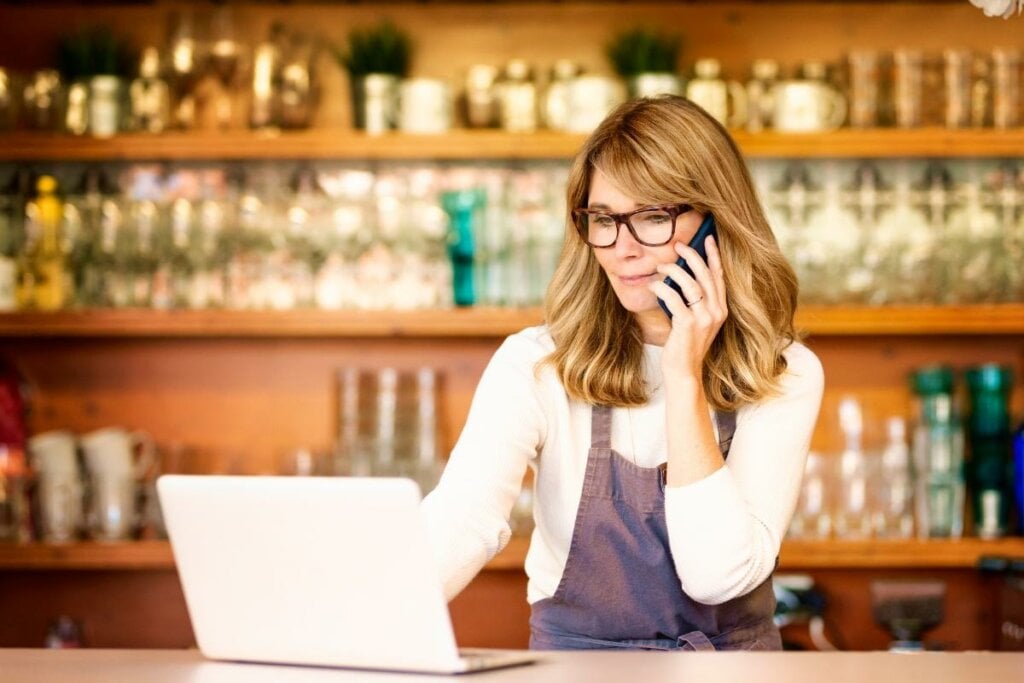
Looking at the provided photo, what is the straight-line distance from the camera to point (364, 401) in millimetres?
3480

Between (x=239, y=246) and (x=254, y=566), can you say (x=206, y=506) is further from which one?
(x=239, y=246)

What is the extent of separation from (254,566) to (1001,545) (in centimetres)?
225

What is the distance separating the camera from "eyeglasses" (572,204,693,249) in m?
1.90

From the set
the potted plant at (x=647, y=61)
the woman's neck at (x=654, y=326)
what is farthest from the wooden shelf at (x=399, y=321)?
the woman's neck at (x=654, y=326)

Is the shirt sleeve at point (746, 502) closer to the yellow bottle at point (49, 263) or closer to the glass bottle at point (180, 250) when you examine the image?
the glass bottle at point (180, 250)

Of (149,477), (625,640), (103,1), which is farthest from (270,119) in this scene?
(625,640)

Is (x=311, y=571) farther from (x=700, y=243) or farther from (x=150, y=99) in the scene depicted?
(x=150, y=99)

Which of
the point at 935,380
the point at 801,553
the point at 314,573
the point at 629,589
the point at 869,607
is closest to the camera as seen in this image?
the point at 314,573

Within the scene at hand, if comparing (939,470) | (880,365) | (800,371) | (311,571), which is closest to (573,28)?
(880,365)

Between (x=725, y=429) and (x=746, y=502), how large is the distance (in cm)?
14

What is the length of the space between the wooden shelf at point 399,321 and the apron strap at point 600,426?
4.21ft

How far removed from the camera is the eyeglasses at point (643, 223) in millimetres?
1904

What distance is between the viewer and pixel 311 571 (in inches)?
55.9

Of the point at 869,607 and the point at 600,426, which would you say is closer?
the point at 600,426
